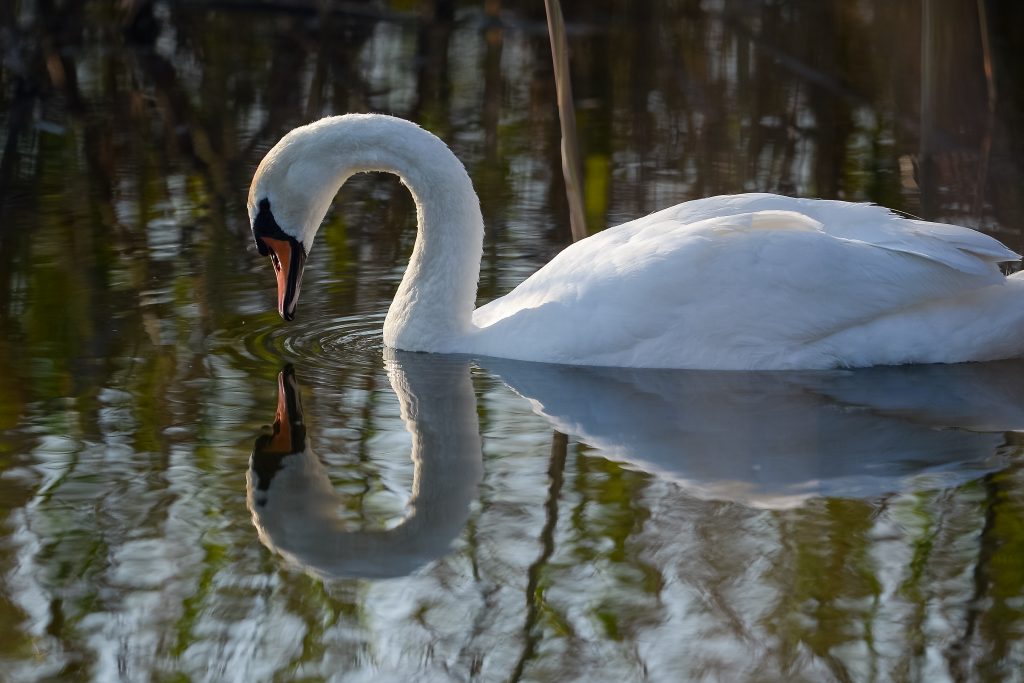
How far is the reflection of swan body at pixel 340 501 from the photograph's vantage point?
16.4ft

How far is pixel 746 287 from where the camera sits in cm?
682

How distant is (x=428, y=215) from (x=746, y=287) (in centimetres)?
160

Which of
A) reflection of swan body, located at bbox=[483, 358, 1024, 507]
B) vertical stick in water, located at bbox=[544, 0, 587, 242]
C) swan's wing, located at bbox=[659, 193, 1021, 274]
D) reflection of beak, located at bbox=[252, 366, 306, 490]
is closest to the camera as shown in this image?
reflection of swan body, located at bbox=[483, 358, 1024, 507]

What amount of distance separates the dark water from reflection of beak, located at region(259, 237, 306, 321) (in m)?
0.23

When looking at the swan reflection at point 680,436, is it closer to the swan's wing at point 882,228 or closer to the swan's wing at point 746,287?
the swan's wing at point 746,287

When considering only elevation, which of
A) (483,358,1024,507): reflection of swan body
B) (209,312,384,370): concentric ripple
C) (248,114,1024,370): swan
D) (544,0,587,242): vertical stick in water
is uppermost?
(544,0,587,242): vertical stick in water

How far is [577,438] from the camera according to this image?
612 centimetres

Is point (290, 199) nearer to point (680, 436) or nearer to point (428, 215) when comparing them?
point (428, 215)

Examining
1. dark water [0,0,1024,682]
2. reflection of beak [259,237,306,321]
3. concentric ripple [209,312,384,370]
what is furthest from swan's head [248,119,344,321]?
dark water [0,0,1024,682]

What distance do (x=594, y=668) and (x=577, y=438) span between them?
Answer: 6.60ft

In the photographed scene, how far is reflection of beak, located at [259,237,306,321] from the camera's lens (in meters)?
7.33

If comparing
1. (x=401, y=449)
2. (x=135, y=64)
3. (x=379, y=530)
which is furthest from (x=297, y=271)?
(x=135, y=64)

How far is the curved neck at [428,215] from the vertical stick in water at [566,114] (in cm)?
61

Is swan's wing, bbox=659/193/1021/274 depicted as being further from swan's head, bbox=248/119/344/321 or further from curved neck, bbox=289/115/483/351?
swan's head, bbox=248/119/344/321
